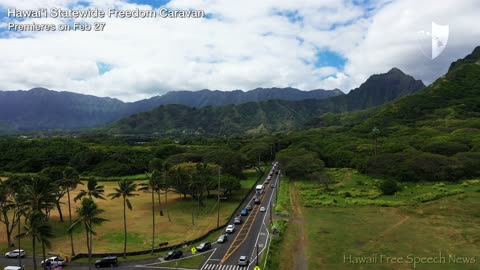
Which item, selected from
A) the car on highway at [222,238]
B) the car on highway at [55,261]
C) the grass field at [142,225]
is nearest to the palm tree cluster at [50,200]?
the grass field at [142,225]

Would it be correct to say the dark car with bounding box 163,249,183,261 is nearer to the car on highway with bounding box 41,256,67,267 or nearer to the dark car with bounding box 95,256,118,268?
the dark car with bounding box 95,256,118,268

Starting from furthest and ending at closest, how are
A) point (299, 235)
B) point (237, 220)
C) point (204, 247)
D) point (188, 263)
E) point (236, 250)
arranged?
point (237, 220), point (299, 235), point (204, 247), point (236, 250), point (188, 263)

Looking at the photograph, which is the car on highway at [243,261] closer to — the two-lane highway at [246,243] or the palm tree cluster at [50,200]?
the two-lane highway at [246,243]

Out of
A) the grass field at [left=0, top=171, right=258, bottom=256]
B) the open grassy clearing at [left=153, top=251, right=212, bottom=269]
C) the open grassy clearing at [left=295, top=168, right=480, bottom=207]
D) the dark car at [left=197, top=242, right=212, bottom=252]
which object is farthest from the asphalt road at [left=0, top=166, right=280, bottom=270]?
the open grassy clearing at [left=295, top=168, right=480, bottom=207]

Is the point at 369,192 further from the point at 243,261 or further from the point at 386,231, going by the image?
the point at 243,261

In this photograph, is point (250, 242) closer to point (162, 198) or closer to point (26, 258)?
point (26, 258)

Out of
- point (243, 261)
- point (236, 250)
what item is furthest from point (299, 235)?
Answer: point (243, 261)

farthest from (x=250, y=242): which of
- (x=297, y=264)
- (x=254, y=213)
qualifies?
(x=254, y=213)
